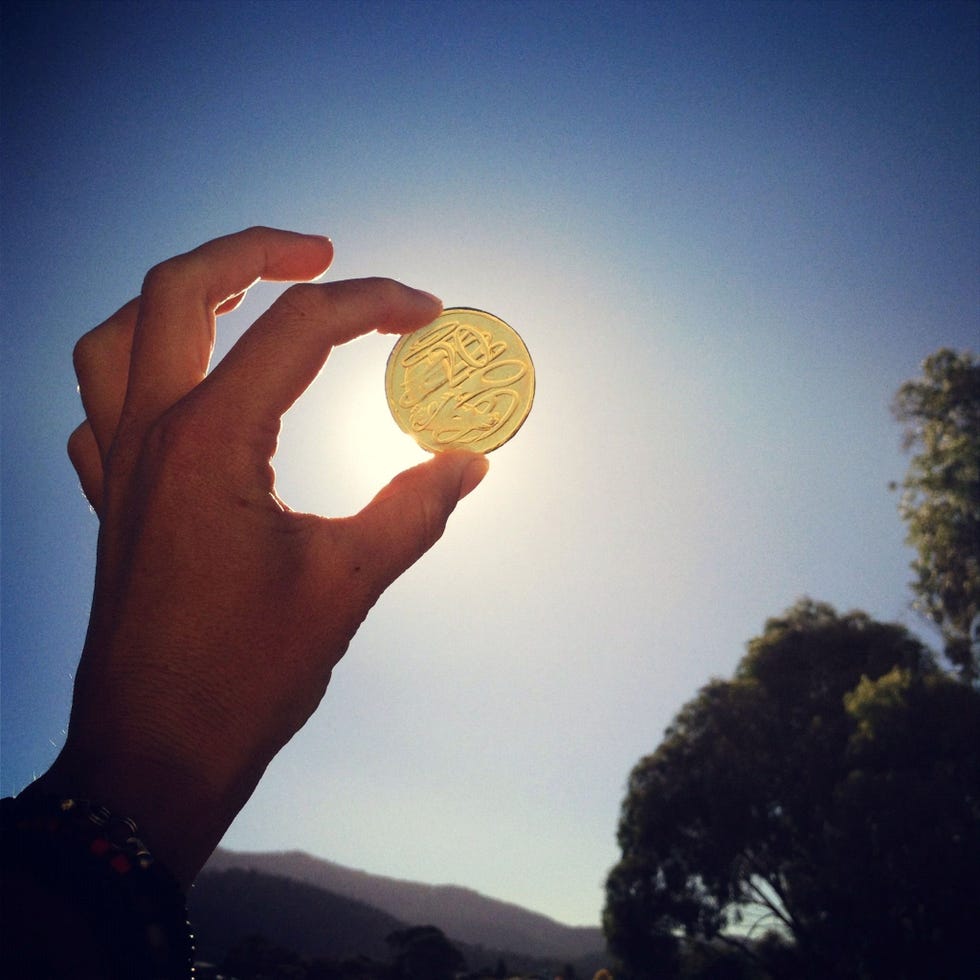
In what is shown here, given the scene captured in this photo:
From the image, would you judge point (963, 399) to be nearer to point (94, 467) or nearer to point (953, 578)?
point (953, 578)

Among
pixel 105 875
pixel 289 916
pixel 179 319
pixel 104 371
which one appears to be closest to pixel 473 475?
pixel 179 319

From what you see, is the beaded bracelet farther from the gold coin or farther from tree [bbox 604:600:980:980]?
tree [bbox 604:600:980:980]

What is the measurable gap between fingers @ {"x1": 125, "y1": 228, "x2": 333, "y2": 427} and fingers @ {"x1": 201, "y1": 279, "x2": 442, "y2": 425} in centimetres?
22

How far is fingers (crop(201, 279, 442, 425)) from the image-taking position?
5.94 feet

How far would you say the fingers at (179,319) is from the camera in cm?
196

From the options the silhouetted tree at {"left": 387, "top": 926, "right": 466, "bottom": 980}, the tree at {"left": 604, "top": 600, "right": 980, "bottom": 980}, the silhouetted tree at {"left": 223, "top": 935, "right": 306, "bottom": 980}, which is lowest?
the silhouetted tree at {"left": 387, "top": 926, "right": 466, "bottom": 980}

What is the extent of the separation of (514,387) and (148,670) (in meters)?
2.39

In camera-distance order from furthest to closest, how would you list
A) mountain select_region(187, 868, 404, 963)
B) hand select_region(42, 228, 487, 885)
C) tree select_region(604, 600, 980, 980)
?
mountain select_region(187, 868, 404, 963) → tree select_region(604, 600, 980, 980) → hand select_region(42, 228, 487, 885)

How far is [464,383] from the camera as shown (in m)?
3.37

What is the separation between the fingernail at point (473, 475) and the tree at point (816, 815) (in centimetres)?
1547

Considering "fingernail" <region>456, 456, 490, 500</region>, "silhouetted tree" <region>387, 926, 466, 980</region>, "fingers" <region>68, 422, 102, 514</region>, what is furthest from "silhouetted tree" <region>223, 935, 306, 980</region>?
"fingernail" <region>456, 456, 490, 500</region>

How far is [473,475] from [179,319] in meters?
1.15

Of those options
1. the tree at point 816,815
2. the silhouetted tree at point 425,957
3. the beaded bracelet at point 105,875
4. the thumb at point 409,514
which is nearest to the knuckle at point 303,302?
the thumb at point 409,514

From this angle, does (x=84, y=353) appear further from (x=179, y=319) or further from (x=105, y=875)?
(x=105, y=875)
